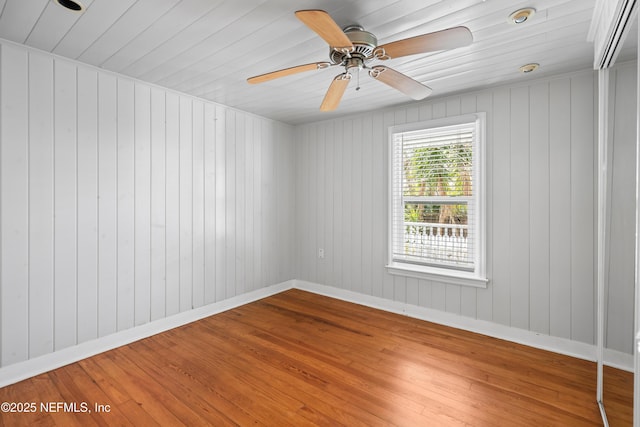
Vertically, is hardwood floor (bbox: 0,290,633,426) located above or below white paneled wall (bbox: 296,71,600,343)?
below

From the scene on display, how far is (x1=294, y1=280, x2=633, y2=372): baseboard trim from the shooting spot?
2.70 m

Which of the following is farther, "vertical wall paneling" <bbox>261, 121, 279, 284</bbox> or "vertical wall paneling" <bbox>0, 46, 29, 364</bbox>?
"vertical wall paneling" <bbox>261, 121, 279, 284</bbox>

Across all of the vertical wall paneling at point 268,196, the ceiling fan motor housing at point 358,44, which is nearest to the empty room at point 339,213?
the ceiling fan motor housing at point 358,44

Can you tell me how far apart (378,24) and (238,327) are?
2.94 metres

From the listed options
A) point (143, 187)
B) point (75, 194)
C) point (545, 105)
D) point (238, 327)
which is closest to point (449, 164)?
point (545, 105)

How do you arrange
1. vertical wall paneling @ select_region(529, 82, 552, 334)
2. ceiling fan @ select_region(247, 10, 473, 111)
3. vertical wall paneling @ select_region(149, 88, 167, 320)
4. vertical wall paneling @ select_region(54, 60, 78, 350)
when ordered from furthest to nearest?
vertical wall paneling @ select_region(149, 88, 167, 320), vertical wall paneling @ select_region(529, 82, 552, 334), vertical wall paneling @ select_region(54, 60, 78, 350), ceiling fan @ select_region(247, 10, 473, 111)

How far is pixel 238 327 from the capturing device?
3.32 metres

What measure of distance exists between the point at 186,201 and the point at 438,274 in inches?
110

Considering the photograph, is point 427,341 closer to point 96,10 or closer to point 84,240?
point 84,240

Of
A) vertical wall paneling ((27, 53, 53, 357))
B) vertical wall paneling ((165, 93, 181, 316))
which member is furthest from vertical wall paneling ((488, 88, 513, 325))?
vertical wall paneling ((27, 53, 53, 357))

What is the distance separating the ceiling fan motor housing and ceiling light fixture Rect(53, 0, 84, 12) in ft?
4.76

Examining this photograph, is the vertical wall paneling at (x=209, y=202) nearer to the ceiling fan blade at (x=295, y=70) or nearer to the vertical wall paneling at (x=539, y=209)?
the ceiling fan blade at (x=295, y=70)

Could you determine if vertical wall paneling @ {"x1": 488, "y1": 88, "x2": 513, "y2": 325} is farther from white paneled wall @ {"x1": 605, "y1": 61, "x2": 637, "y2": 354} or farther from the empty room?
white paneled wall @ {"x1": 605, "y1": 61, "x2": 637, "y2": 354}

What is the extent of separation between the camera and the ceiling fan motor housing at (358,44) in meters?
1.94
